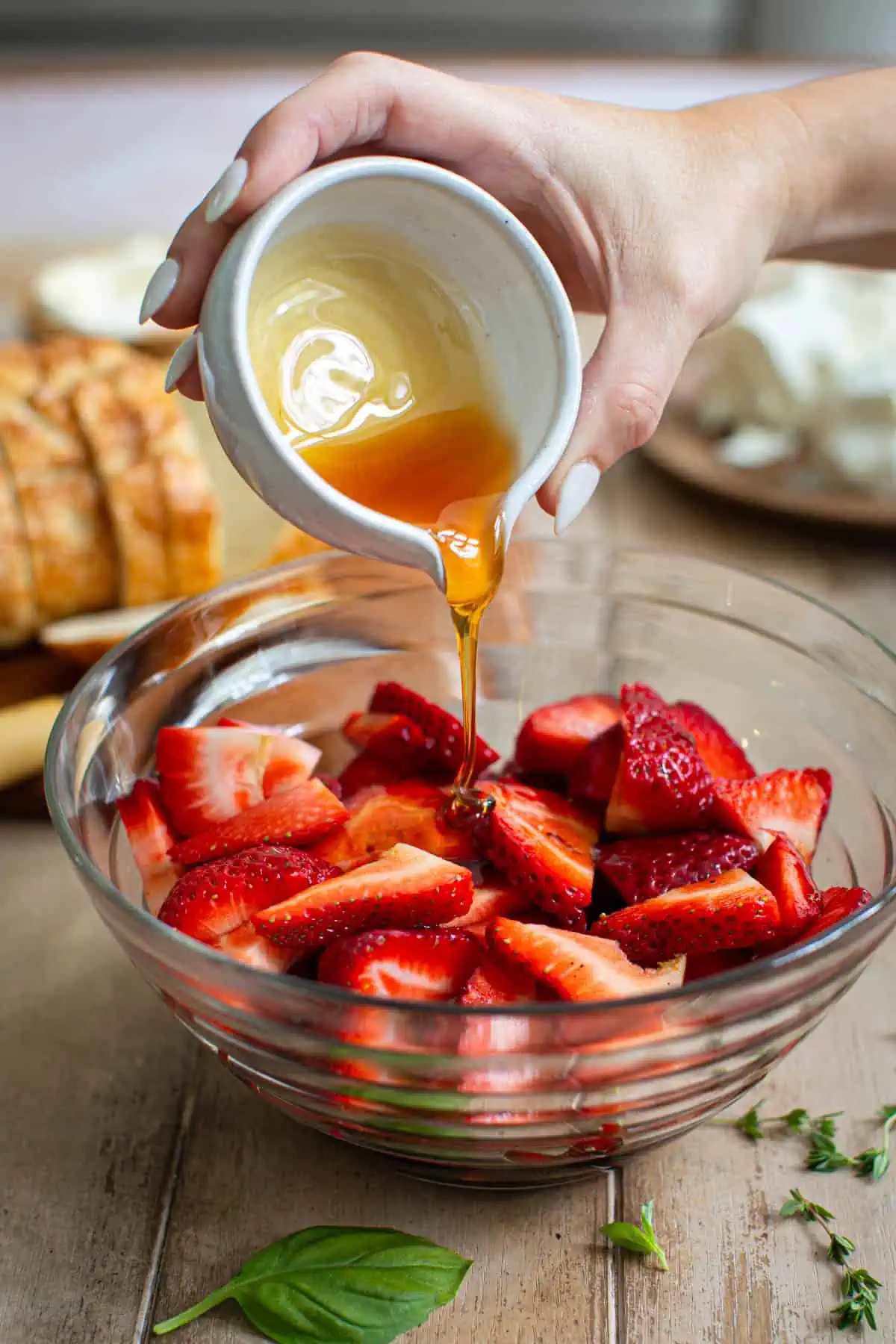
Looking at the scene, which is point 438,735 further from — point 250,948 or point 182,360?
point 182,360

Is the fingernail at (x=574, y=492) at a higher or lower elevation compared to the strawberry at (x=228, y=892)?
higher

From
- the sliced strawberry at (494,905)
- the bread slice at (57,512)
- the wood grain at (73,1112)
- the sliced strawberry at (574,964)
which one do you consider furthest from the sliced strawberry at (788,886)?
the bread slice at (57,512)

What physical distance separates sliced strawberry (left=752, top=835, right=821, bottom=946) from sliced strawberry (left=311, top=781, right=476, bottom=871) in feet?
0.88

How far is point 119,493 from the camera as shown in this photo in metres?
1.91

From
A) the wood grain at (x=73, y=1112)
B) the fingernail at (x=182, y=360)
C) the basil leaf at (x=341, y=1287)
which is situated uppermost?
the fingernail at (x=182, y=360)

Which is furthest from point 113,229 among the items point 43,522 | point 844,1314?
point 844,1314

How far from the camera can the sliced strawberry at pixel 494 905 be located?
1206mm

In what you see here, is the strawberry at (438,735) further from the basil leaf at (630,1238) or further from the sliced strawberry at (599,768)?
the basil leaf at (630,1238)

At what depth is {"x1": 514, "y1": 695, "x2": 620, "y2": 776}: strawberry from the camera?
1400 millimetres

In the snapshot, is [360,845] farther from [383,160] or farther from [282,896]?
[383,160]

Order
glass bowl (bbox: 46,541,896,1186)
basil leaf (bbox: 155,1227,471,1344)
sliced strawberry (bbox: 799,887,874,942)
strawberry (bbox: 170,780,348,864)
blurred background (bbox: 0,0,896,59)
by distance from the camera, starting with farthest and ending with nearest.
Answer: blurred background (bbox: 0,0,896,59), strawberry (bbox: 170,780,348,864), sliced strawberry (bbox: 799,887,874,942), basil leaf (bbox: 155,1227,471,1344), glass bowl (bbox: 46,541,896,1186)

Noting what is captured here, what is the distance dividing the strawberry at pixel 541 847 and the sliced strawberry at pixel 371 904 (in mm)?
66

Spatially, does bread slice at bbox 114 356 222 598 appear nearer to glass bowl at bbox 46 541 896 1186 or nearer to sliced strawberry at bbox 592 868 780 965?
glass bowl at bbox 46 541 896 1186

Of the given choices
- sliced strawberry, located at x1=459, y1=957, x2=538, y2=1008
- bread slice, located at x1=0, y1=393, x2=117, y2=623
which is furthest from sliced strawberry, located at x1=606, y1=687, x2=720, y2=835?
bread slice, located at x1=0, y1=393, x2=117, y2=623
